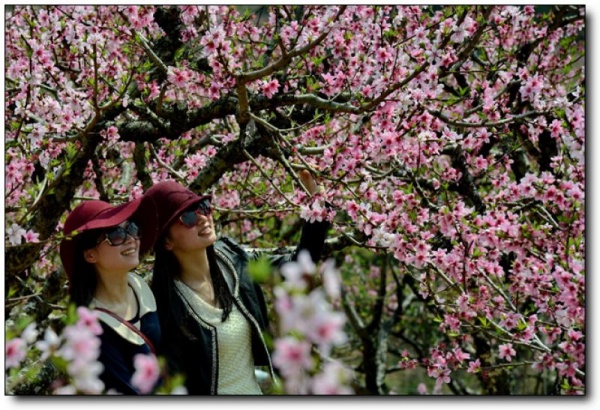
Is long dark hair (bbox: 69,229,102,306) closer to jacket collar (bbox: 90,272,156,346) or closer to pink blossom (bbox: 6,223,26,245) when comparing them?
jacket collar (bbox: 90,272,156,346)

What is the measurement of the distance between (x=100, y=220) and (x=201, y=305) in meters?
0.39

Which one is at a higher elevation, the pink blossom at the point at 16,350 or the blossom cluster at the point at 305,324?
the blossom cluster at the point at 305,324

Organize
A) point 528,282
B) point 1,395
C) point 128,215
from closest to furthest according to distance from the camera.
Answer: point 128,215 < point 1,395 < point 528,282

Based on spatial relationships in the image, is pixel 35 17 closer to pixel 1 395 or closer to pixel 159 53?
pixel 159 53

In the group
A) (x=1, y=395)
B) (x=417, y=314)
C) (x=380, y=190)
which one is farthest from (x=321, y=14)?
(x=417, y=314)

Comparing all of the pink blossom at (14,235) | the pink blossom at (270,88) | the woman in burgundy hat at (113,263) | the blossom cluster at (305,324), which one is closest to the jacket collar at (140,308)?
the woman in burgundy hat at (113,263)

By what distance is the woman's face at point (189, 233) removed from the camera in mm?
2301

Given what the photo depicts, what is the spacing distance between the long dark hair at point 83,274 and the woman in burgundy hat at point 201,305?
0.19 meters

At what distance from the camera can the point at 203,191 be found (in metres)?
3.35

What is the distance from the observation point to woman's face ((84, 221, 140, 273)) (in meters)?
2.21

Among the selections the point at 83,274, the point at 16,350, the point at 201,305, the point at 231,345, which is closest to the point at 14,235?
the point at 83,274

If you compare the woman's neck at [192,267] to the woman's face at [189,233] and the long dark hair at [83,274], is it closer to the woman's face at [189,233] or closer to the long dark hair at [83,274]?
the woman's face at [189,233]

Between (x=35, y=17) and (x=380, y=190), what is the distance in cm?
193

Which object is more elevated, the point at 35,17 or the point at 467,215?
the point at 35,17
